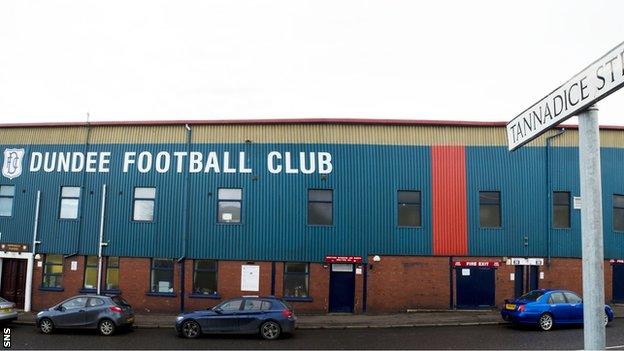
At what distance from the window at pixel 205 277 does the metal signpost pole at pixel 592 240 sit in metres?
21.5

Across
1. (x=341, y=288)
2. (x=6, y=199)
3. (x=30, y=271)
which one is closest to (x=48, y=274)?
(x=30, y=271)

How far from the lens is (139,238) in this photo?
2412cm

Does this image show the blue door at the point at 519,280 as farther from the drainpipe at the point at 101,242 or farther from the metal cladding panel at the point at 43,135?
the metal cladding panel at the point at 43,135

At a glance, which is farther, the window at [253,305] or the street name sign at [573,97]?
the window at [253,305]

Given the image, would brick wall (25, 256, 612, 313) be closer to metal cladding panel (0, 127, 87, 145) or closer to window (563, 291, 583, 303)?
window (563, 291, 583, 303)

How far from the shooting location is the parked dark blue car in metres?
17.4

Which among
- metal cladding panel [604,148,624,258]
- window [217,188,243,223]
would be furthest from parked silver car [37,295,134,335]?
metal cladding panel [604,148,624,258]

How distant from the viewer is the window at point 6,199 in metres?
25.6

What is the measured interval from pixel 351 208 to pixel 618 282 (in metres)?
12.6

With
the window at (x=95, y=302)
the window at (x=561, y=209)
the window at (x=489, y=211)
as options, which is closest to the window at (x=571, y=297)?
the window at (x=489, y=211)

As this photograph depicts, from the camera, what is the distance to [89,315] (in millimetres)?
18422

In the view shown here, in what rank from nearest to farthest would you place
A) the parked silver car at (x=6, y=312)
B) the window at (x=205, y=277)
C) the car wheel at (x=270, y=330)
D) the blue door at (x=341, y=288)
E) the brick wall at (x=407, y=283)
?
the car wheel at (x=270, y=330) < the parked silver car at (x=6, y=312) < the brick wall at (x=407, y=283) < the blue door at (x=341, y=288) < the window at (x=205, y=277)

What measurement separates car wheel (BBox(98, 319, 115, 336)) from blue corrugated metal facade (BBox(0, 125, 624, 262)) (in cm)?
568

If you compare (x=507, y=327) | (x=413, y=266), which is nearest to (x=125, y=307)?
(x=413, y=266)
